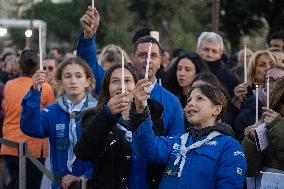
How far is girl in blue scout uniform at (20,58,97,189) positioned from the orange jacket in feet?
5.24

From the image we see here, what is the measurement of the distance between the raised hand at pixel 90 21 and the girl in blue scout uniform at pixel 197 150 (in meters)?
1.64

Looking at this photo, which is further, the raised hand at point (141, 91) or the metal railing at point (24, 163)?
the metal railing at point (24, 163)

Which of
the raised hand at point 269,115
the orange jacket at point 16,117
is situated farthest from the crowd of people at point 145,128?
the orange jacket at point 16,117

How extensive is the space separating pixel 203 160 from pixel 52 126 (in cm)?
169

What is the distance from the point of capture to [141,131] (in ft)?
12.8

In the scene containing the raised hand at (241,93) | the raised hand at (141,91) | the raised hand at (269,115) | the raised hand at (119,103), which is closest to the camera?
the raised hand at (141,91)

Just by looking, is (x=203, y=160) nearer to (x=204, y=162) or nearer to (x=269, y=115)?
(x=204, y=162)

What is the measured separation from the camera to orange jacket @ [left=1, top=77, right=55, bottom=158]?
7.12m

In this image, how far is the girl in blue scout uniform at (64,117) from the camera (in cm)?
504

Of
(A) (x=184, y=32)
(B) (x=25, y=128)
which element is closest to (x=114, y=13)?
(A) (x=184, y=32)

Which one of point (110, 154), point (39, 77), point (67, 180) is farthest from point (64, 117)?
point (110, 154)

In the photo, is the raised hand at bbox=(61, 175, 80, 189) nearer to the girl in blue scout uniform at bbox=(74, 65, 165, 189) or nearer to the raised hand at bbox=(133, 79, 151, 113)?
the girl in blue scout uniform at bbox=(74, 65, 165, 189)

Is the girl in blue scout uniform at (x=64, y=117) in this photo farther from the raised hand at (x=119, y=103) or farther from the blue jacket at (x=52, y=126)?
the raised hand at (x=119, y=103)

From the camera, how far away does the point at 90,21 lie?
224 inches
